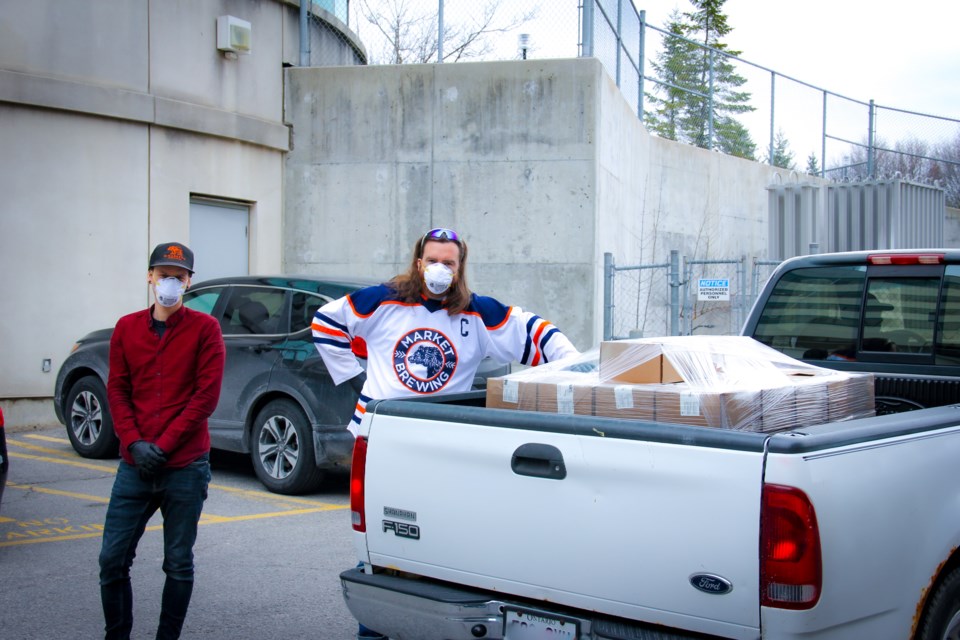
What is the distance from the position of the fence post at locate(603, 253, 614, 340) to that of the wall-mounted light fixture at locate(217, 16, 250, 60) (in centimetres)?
558

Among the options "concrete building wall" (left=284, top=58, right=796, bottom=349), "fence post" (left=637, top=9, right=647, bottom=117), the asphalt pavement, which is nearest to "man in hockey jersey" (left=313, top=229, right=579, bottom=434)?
the asphalt pavement

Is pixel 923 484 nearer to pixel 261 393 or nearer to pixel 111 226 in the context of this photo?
pixel 261 393

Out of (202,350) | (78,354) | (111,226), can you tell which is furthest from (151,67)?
(202,350)

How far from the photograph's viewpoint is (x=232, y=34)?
13008 mm

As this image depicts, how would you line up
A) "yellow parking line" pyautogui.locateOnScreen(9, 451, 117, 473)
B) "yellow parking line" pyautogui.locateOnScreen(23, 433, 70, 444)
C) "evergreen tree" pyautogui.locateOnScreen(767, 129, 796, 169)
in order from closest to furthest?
"yellow parking line" pyautogui.locateOnScreen(9, 451, 117, 473), "yellow parking line" pyautogui.locateOnScreen(23, 433, 70, 444), "evergreen tree" pyautogui.locateOnScreen(767, 129, 796, 169)

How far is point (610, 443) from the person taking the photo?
3074 mm

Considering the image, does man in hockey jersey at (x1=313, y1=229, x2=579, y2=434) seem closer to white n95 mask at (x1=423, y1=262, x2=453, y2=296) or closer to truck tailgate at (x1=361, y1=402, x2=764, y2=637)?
white n95 mask at (x1=423, y1=262, x2=453, y2=296)

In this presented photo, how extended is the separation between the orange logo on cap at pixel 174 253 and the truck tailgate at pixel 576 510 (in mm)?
1286

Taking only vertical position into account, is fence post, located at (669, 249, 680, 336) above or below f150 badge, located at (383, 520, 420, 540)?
above

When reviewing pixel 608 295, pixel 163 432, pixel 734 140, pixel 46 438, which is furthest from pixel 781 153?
pixel 163 432

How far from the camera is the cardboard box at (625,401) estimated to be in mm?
3387

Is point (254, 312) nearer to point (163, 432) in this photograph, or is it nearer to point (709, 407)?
point (163, 432)

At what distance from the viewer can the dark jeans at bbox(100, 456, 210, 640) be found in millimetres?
4211

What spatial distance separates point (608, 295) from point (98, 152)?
254 inches
